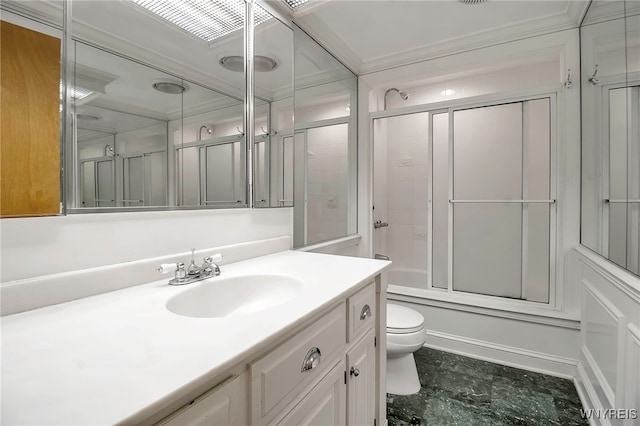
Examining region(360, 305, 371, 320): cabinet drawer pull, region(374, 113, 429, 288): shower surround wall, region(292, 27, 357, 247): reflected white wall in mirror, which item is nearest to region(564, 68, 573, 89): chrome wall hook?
region(374, 113, 429, 288): shower surround wall

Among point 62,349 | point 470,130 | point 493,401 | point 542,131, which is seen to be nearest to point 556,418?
point 493,401

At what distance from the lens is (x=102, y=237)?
37.1 inches

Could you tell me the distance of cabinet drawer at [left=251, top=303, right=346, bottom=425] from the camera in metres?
0.64

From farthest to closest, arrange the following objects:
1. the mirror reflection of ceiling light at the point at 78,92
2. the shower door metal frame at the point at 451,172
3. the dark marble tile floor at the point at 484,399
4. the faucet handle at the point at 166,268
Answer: the shower door metal frame at the point at 451,172
the dark marble tile floor at the point at 484,399
the faucet handle at the point at 166,268
the mirror reflection of ceiling light at the point at 78,92

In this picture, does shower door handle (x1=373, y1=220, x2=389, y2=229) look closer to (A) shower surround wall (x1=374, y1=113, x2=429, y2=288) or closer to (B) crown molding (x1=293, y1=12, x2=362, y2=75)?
(A) shower surround wall (x1=374, y1=113, x2=429, y2=288)

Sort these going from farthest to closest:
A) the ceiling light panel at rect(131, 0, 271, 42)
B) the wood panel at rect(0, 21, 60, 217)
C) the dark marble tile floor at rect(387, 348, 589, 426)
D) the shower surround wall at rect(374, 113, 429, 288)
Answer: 1. the shower surround wall at rect(374, 113, 429, 288)
2. the dark marble tile floor at rect(387, 348, 589, 426)
3. the ceiling light panel at rect(131, 0, 271, 42)
4. the wood panel at rect(0, 21, 60, 217)

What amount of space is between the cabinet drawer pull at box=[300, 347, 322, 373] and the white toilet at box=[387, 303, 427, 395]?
992 millimetres

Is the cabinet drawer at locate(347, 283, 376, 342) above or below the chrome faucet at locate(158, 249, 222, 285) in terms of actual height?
below

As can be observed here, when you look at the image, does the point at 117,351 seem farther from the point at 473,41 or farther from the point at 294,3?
the point at 473,41

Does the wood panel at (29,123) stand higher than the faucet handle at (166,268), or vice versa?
the wood panel at (29,123)

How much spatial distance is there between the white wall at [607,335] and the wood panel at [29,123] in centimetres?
193

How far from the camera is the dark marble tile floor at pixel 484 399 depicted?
5.02 ft

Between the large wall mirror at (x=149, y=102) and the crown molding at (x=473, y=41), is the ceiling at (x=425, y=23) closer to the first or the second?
the crown molding at (x=473, y=41)

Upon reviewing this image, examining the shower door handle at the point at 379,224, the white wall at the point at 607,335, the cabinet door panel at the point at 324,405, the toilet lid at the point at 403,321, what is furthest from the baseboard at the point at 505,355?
the cabinet door panel at the point at 324,405
